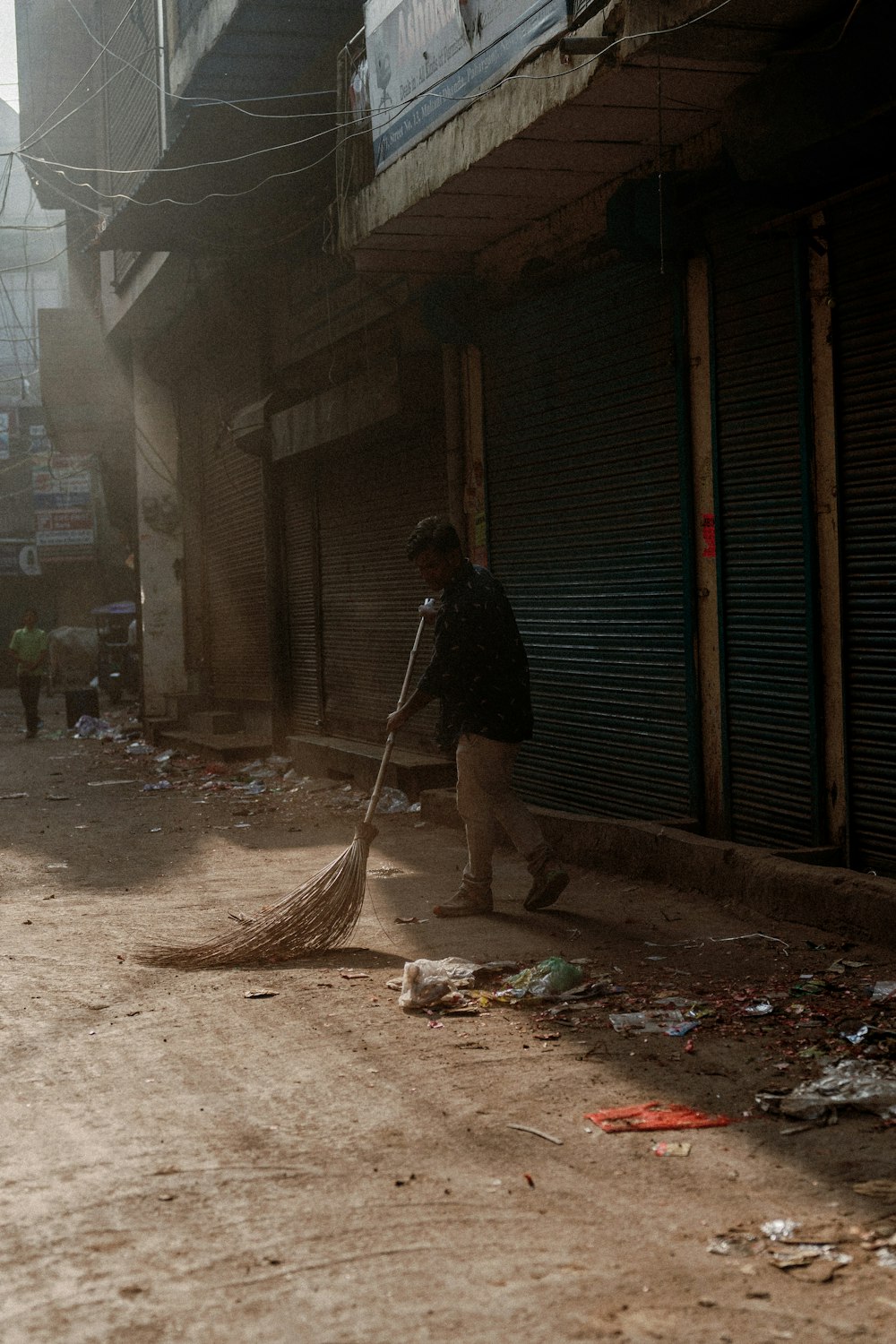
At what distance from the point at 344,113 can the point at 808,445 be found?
491 centimetres

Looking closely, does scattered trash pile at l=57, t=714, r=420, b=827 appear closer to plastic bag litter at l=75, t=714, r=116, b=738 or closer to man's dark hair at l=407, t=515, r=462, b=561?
plastic bag litter at l=75, t=714, r=116, b=738

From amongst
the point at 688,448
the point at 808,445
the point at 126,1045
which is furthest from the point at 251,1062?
the point at 688,448

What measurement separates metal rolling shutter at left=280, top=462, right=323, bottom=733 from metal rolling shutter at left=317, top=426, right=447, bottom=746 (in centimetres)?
23

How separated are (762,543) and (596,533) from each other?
168 cm

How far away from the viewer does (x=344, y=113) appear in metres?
9.31

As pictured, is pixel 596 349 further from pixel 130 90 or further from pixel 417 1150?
pixel 130 90

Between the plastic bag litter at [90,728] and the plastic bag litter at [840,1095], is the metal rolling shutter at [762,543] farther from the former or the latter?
the plastic bag litter at [90,728]

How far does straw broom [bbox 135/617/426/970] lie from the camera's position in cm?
532

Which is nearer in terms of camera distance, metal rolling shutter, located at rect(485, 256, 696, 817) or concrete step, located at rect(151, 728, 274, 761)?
metal rolling shutter, located at rect(485, 256, 696, 817)

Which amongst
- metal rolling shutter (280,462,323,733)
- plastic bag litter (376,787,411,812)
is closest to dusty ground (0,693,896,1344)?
plastic bag litter (376,787,411,812)

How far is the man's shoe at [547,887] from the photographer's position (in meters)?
6.00

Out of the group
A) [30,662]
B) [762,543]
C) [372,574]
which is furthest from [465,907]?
[30,662]

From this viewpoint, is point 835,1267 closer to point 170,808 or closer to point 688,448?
point 688,448

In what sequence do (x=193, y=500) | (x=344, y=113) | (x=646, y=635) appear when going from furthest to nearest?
(x=193, y=500) → (x=344, y=113) → (x=646, y=635)
